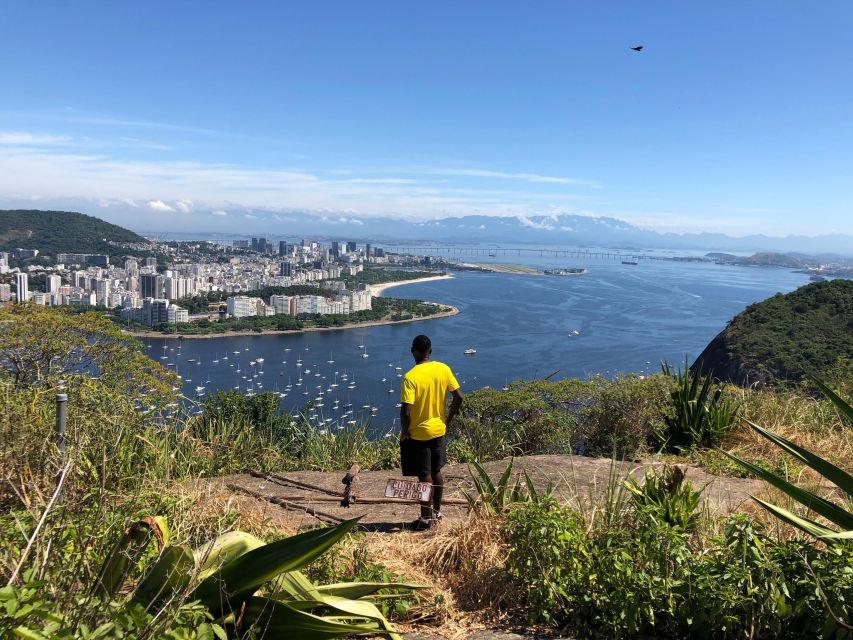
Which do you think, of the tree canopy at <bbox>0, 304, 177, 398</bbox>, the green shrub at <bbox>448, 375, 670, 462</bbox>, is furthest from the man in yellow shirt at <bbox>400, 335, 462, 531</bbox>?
the tree canopy at <bbox>0, 304, 177, 398</bbox>

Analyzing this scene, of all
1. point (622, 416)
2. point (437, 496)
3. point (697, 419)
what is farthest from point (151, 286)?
point (437, 496)

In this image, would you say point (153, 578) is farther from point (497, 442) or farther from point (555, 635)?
point (497, 442)

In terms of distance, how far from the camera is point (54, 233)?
6700cm

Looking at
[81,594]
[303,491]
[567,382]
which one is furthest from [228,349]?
[81,594]

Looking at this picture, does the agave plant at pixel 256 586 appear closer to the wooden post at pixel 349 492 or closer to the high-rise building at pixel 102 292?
the wooden post at pixel 349 492

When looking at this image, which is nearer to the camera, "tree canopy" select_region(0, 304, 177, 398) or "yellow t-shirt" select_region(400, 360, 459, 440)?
"yellow t-shirt" select_region(400, 360, 459, 440)

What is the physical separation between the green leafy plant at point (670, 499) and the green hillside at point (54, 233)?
69.2 metres

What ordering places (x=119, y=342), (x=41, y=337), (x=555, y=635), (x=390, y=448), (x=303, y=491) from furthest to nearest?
(x=119, y=342) → (x=41, y=337) → (x=390, y=448) → (x=303, y=491) → (x=555, y=635)

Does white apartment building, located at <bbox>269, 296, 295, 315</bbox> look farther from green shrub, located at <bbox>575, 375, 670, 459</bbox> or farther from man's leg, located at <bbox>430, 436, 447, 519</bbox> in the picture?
man's leg, located at <bbox>430, 436, 447, 519</bbox>

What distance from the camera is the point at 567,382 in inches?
314

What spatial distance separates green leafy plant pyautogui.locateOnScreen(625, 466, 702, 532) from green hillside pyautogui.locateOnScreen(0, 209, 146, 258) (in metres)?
69.2

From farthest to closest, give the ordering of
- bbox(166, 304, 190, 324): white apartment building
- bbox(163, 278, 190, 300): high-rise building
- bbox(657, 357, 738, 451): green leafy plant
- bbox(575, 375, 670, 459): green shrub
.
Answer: bbox(163, 278, 190, 300): high-rise building < bbox(166, 304, 190, 324): white apartment building < bbox(575, 375, 670, 459): green shrub < bbox(657, 357, 738, 451): green leafy plant

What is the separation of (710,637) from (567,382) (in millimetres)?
6171

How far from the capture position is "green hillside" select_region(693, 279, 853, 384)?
16734 mm
